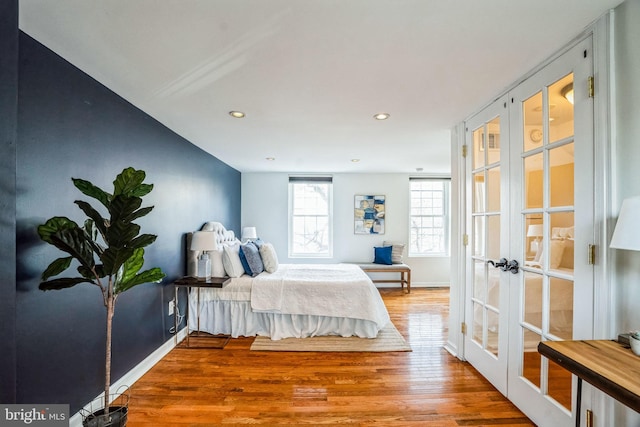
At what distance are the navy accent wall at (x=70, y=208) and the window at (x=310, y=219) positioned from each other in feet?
10.8

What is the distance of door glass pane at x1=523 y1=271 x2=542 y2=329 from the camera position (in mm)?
1861

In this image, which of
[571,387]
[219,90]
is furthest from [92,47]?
[571,387]

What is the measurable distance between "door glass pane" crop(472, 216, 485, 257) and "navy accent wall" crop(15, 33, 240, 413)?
2922mm

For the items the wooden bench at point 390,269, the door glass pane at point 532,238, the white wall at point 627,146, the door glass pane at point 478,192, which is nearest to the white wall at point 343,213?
the wooden bench at point 390,269

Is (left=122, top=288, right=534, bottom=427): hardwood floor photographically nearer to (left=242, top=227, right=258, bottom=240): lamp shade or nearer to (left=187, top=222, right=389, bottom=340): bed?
(left=187, top=222, right=389, bottom=340): bed

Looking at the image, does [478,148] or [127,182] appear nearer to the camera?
[127,182]

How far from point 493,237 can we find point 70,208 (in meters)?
3.01

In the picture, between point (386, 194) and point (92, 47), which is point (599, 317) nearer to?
point (92, 47)

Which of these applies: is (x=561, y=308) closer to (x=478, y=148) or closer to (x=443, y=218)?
(x=478, y=148)

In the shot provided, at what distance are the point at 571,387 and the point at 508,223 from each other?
103cm

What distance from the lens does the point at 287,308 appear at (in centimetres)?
328

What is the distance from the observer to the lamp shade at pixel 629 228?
1135 millimetres

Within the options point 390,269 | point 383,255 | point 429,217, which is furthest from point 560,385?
point 429,217

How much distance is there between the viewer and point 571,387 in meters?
1.61
